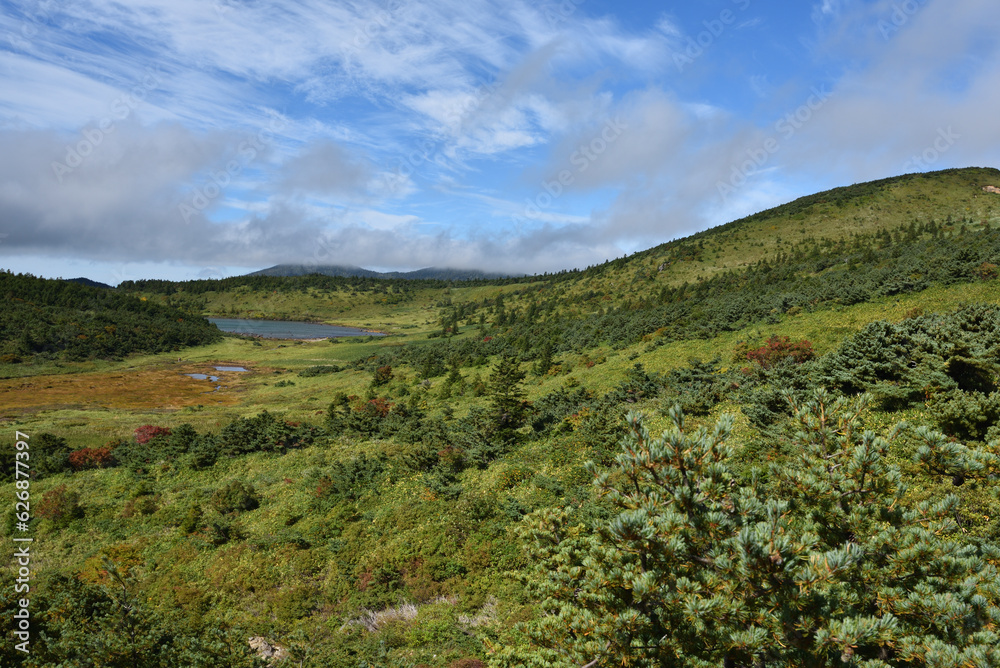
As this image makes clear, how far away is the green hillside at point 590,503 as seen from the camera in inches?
191

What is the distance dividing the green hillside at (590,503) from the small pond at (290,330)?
91.5m

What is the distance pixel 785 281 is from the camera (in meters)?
53.8

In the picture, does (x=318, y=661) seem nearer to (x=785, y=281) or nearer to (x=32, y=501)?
(x=32, y=501)

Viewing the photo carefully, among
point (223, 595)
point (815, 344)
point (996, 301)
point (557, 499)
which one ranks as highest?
point (996, 301)

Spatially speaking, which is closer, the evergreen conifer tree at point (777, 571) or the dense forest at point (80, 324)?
the evergreen conifer tree at point (777, 571)

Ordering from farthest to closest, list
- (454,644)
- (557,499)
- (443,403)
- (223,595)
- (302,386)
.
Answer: (302,386) → (443,403) → (557,499) → (223,595) → (454,644)

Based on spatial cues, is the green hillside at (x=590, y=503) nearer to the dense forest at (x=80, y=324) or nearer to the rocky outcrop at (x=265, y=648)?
the rocky outcrop at (x=265, y=648)

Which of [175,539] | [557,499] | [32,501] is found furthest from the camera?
A: [32,501]

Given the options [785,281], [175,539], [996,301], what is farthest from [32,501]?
[785,281]

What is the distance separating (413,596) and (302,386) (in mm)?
53549

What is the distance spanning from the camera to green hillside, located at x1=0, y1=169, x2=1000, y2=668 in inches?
191

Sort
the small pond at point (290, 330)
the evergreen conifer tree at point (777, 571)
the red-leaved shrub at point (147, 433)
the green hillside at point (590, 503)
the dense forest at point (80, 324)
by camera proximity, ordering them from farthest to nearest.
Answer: the small pond at point (290, 330) → the dense forest at point (80, 324) → the red-leaved shrub at point (147, 433) → the green hillside at point (590, 503) → the evergreen conifer tree at point (777, 571)

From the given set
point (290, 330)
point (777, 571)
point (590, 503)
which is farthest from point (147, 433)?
point (290, 330)

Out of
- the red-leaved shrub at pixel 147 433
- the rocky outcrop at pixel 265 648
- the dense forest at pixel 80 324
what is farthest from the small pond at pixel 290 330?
the rocky outcrop at pixel 265 648
